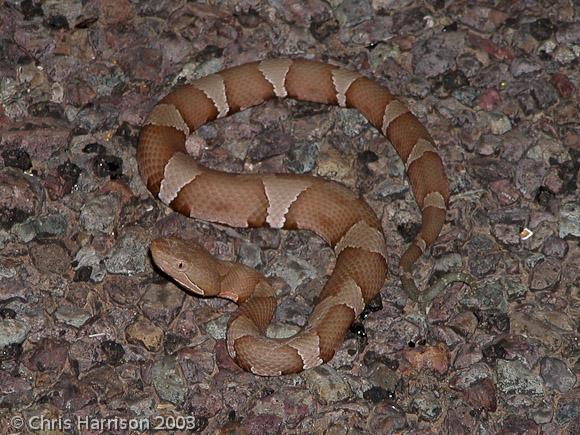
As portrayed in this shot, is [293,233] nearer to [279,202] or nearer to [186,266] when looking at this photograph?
[279,202]

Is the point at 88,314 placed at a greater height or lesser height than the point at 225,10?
lesser

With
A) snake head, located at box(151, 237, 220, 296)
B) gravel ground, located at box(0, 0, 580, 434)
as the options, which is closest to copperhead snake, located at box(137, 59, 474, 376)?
snake head, located at box(151, 237, 220, 296)

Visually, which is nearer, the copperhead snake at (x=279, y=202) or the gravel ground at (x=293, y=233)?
the gravel ground at (x=293, y=233)

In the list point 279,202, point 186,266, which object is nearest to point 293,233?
point 279,202

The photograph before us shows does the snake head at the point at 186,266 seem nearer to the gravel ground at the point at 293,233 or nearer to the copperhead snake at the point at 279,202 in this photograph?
the copperhead snake at the point at 279,202

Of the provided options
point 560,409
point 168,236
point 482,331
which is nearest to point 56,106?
point 168,236

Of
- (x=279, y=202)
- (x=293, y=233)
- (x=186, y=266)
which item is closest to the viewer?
(x=186, y=266)

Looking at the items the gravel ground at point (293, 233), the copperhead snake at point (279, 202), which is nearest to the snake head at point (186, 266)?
the copperhead snake at point (279, 202)

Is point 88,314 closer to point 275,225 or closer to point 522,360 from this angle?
point 275,225
